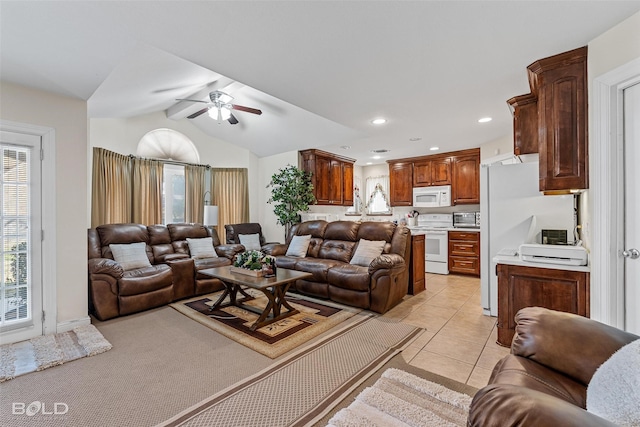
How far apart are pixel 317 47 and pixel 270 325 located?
2655mm

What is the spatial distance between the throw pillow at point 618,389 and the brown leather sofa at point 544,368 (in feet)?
0.28

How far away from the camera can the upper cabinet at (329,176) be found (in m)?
5.82

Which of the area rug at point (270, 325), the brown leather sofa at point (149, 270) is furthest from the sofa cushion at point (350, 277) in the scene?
the brown leather sofa at point (149, 270)

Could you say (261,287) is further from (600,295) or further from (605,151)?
(605,151)

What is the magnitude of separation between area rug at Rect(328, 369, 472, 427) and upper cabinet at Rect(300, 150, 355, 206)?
4204 millimetres

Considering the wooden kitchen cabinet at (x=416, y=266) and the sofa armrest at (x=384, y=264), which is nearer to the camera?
the sofa armrest at (x=384, y=264)

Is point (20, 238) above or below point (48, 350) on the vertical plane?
above

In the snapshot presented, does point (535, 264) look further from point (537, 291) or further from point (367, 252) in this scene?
point (367, 252)

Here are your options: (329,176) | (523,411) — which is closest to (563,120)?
(523,411)

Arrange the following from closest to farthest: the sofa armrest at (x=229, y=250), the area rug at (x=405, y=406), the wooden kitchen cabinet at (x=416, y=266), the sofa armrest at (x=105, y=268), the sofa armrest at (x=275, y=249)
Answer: the area rug at (x=405, y=406), the sofa armrest at (x=105, y=268), the wooden kitchen cabinet at (x=416, y=266), the sofa armrest at (x=229, y=250), the sofa armrest at (x=275, y=249)

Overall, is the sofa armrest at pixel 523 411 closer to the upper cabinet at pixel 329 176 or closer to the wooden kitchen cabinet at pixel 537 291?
the wooden kitchen cabinet at pixel 537 291

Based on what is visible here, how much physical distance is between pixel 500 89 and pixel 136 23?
3.15 m

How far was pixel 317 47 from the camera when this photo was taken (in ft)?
7.13

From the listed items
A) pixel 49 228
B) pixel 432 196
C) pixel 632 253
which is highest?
pixel 432 196
